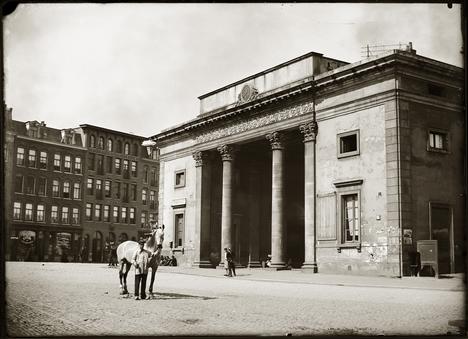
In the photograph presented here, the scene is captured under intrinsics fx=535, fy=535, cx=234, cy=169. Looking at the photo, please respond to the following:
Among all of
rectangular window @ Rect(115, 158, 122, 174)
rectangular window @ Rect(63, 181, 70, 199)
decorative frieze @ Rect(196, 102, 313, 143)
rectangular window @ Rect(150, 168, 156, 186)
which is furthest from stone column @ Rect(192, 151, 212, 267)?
rectangular window @ Rect(150, 168, 156, 186)

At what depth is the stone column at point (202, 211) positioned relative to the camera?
41688mm

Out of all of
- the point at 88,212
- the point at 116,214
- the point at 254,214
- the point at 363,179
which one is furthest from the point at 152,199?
the point at 363,179

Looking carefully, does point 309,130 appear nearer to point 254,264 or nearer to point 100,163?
point 254,264

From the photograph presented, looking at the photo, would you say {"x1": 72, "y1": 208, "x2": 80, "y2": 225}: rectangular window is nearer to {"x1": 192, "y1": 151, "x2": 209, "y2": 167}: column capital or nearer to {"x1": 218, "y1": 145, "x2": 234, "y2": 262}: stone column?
{"x1": 192, "y1": 151, "x2": 209, "y2": 167}: column capital

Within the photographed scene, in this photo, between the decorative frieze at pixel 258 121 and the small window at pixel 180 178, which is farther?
the small window at pixel 180 178

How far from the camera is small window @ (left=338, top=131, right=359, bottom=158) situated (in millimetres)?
29750

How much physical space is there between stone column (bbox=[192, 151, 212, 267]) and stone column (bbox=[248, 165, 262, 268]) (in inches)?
138

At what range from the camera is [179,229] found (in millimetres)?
45469

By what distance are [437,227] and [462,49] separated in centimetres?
2146

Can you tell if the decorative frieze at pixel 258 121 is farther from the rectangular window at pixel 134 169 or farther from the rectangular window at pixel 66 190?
the rectangular window at pixel 66 190

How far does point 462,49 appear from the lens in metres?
7.36

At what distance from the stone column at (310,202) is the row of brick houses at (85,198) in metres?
14.6

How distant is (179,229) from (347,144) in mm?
19832

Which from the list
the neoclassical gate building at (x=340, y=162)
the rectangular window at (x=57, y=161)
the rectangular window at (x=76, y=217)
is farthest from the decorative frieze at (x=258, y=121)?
the rectangular window at (x=76, y=217)
